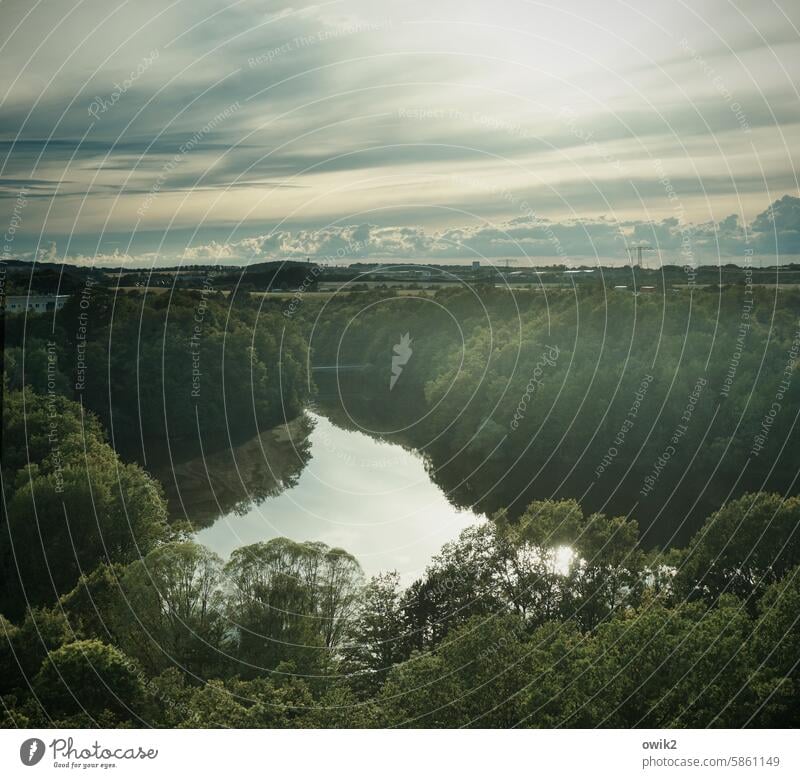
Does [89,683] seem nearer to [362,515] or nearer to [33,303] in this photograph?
[362,515]

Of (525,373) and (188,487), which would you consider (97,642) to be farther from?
(525,373)

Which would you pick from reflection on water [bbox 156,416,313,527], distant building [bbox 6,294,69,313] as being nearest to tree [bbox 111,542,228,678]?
reflection on water [bbox 156,416,313,527]

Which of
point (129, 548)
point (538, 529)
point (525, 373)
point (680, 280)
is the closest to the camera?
point (538, 529)

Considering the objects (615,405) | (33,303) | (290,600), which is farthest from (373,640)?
(33,303)

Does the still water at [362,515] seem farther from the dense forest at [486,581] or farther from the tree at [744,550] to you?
the tree at [744,550]

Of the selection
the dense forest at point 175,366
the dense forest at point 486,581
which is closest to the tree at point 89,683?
the dense forest at point 486,581

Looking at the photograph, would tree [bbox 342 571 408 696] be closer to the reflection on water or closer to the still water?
the still water
